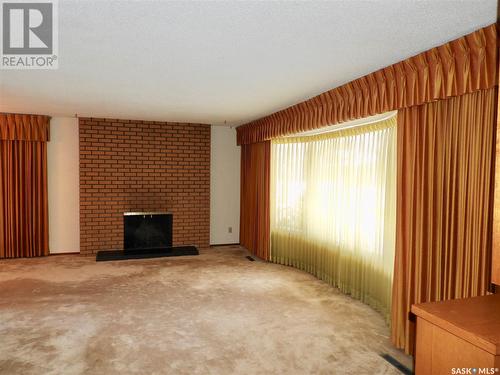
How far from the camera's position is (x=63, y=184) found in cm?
608

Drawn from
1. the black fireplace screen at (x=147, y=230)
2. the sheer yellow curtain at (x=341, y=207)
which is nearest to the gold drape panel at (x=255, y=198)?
the sheer yellow curtain at (x=341, y=207)

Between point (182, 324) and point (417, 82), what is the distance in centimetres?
286

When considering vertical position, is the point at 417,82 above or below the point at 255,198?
above

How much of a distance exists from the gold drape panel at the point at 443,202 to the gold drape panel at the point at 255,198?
10.1 ft

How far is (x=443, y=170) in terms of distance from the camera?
2.59m

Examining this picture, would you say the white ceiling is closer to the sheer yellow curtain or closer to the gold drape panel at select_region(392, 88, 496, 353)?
the gold drape panel at select_region(392, 88, 496, 353)

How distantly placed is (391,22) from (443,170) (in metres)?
1.14

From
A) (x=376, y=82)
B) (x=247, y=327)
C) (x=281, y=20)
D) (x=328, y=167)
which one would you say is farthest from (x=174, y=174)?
(x=281, y=20)

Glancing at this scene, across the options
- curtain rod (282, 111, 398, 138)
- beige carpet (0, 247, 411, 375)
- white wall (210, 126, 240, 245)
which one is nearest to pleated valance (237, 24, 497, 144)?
curtain rod (282, 111, 398, 138)

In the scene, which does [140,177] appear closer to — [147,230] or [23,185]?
[147,230]

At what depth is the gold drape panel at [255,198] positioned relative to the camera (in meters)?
5.91

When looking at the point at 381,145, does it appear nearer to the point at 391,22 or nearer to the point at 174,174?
the point at 391,22

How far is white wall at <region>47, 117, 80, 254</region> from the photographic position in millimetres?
6004

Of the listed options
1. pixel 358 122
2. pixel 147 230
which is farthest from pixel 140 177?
pixel 358 122
